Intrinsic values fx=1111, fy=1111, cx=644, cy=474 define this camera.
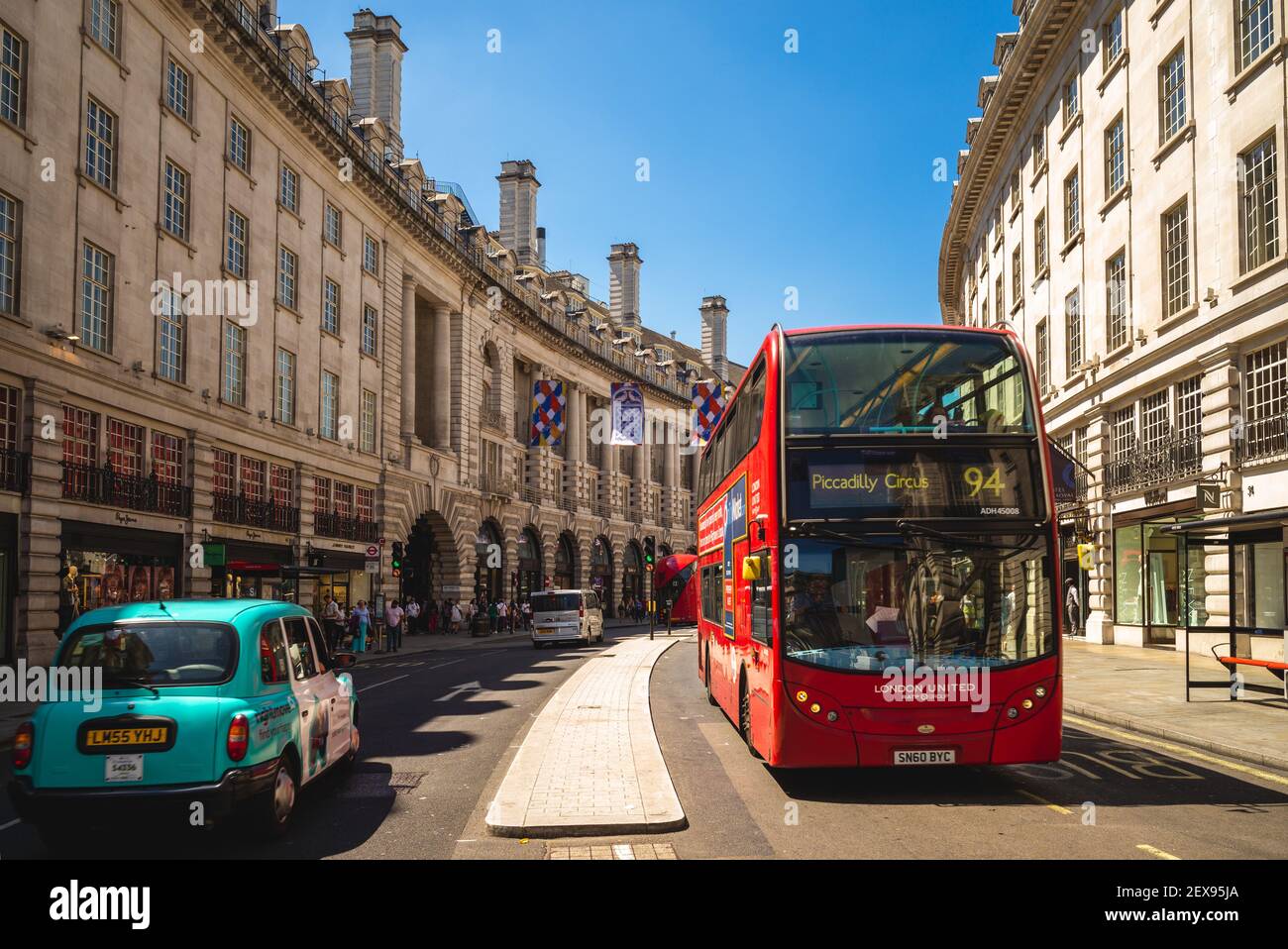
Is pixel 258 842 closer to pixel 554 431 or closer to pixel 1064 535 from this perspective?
pixel 1064 535

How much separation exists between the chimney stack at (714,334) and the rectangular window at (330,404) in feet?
186

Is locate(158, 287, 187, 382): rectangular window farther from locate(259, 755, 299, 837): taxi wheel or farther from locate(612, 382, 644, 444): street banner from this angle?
locate(259, 755, 299, 837): taxi wheel

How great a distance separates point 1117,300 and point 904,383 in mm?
22281

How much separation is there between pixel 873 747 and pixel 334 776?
488 cm

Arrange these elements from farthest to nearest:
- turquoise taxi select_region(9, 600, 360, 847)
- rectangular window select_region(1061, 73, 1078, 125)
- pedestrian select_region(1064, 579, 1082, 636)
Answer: pedestrian select_region(1064, 579, 1082, 636)
rectangular window select_region(1061, 73, 1078, 125)
turquoise taxi select_region(9, 600, 360, 847)

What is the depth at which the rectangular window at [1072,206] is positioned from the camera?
32250 millimetres

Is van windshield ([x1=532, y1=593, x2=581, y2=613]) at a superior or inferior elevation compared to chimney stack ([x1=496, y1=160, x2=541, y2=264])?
inferior

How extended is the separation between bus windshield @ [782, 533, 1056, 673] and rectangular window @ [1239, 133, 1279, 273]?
49.9 ft

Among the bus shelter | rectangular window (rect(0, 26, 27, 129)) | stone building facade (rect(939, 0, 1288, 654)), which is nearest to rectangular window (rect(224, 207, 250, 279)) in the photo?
rectangular window (rect(0, 26, 27, 129))

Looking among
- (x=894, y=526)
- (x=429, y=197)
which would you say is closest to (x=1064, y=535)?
(x=894, y=526)

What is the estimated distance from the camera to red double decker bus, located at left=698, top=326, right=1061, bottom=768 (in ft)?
30.0

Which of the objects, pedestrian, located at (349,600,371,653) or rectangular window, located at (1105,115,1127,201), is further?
pedestrian, located at (349,600,371,653)

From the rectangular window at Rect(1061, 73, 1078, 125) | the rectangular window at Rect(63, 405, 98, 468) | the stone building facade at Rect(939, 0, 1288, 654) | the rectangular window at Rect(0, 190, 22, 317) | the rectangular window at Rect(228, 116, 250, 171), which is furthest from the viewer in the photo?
the rectangular window at Rect(1061, 73, 1078, 125)

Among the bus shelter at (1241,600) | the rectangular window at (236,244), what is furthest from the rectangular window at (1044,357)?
the rectangular window at (236,244)
